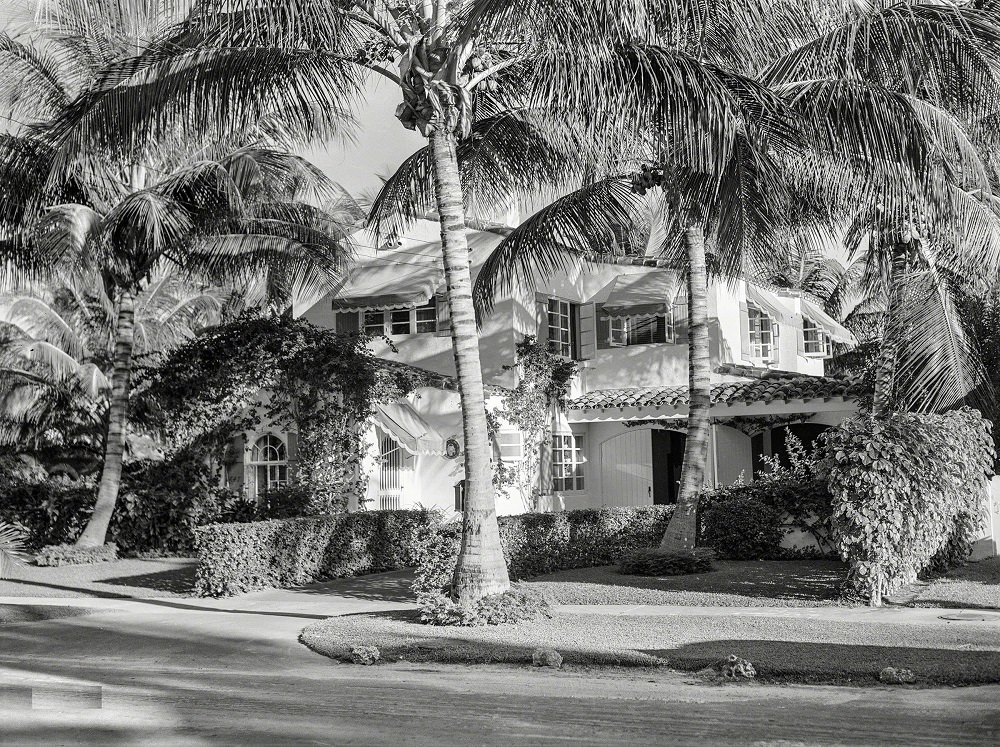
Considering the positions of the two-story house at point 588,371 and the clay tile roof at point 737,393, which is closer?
the clay tile roof at point 737,393

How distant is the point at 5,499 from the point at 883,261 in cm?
1842

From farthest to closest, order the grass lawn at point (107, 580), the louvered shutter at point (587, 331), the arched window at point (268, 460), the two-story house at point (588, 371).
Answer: the louvered shutter at point (587, 331)
the arched window at point (268, 460)
the two-story house at point (588, 371)
the grass lawn at point (107, 580)

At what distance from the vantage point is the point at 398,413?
70.2ft

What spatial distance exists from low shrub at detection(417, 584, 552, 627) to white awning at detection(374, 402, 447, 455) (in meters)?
8.84

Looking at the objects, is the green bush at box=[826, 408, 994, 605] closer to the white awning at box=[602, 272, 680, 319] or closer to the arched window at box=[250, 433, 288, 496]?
the white awning at box=[602, 272, 680, 319]

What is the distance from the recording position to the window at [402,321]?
25.5 m

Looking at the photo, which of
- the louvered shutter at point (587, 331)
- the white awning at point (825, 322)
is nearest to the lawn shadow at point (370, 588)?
the louvered shutter at point (587, 331)

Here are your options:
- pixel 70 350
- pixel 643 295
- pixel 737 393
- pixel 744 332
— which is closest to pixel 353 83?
pixel 737 393

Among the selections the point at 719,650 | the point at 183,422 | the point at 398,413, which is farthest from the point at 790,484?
the point at 183,422

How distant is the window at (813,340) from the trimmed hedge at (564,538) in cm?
1250

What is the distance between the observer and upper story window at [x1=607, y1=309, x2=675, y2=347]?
2597 centimetres

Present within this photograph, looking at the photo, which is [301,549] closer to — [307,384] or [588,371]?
[307,384]

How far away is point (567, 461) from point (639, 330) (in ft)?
12.0

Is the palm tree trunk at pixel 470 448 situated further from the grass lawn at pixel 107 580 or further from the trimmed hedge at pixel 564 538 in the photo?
the grass lawn at pixel 107 580
